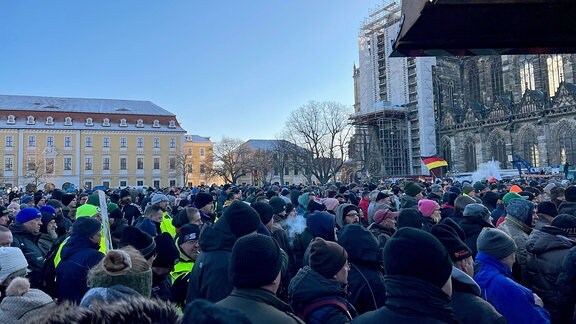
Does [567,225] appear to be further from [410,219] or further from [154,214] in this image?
[154,214]

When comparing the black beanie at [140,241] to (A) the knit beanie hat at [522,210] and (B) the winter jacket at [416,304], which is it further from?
(A) the knit beanie hat at [522,210]

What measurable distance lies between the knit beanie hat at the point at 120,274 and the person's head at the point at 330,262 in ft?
3.98

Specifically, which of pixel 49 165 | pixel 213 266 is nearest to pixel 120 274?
pixel 213 266

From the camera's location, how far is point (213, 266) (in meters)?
3.57

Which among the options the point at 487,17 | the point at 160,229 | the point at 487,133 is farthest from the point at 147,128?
the point at 487,17

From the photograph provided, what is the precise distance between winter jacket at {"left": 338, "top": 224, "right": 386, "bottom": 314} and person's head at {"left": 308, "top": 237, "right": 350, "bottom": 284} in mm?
446

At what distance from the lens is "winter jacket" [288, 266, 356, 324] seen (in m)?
2.71

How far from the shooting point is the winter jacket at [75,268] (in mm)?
3762

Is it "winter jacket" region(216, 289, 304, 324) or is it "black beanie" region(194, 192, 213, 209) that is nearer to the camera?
"winter jacket" region(216, 289, 304, 324)

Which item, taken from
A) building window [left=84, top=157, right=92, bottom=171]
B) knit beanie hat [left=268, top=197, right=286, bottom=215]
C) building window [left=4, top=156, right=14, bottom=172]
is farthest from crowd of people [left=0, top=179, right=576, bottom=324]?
building window [left=4, top=156, right=14, bottom=172]

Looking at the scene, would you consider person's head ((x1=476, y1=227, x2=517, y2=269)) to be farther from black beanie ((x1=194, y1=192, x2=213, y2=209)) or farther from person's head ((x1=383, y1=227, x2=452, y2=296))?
black beanie ((x1=194, y1=192, x2=213, y2=209))

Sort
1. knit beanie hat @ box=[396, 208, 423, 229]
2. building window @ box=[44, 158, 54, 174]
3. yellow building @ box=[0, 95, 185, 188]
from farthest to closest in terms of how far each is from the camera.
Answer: yellow building @ box=[0, 95, 185, 188] < building window @ box=[44, 158, 54, 174] < knit beanie hat @ box=[396, 208, 423, 229]

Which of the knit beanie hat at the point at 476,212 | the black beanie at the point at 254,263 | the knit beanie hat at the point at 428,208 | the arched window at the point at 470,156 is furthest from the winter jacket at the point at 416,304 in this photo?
the arched window at the point at 470,156

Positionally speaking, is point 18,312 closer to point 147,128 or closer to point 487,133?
point 487,133
